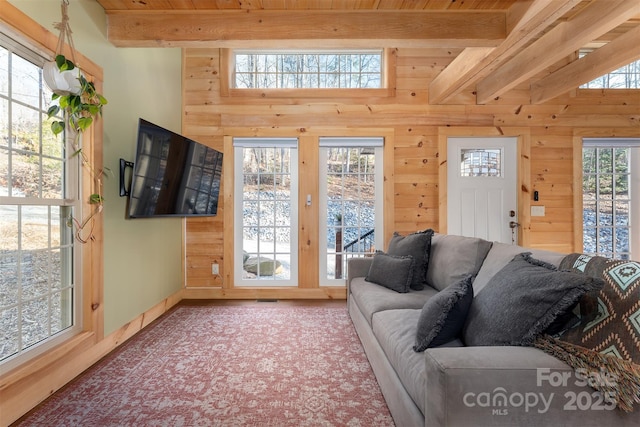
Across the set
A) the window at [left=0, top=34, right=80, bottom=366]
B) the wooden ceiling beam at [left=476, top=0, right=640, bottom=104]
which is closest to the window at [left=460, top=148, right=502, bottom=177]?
the wooden ceiling beam at [left=476, top=0, right=640, bottom=104]

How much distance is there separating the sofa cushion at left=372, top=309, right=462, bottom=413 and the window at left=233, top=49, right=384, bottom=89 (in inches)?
115

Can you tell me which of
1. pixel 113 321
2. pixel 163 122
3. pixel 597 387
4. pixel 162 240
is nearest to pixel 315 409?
pixel 597 387

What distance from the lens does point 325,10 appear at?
8.01ft

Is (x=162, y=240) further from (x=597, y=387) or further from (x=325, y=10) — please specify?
(x=597, y=387)

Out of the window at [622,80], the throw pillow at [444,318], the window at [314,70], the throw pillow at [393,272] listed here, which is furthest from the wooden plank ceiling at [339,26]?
the throw pillow at [444,318]

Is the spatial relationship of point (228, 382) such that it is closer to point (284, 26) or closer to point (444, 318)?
point (444, 318)

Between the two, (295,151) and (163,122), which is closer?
(163,122)

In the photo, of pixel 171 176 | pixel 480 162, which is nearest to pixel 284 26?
pixel 171 176

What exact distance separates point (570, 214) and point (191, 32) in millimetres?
4405

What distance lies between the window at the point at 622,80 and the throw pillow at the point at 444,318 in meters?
4.00

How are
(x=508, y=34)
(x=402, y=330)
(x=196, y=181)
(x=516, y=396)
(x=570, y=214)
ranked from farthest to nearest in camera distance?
(x=570, y=214), (x=196, y=181), (x=508, y=34), (x=402, y=330), (x=516, y=396)

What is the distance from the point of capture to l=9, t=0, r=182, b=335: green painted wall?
2.23 metres

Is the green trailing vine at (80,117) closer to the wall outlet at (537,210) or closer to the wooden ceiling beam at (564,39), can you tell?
the wooden ceiling beam at (564,39)

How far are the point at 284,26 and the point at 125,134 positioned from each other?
1.57m
